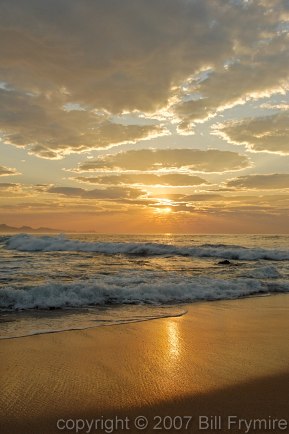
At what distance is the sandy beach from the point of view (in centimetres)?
389

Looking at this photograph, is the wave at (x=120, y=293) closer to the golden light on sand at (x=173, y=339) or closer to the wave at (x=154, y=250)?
the golden light on sand at (x=173, y=339)

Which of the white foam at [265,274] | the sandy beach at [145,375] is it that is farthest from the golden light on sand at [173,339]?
the white foam at [265,274]

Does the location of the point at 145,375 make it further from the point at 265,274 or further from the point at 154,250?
the point at 154,250

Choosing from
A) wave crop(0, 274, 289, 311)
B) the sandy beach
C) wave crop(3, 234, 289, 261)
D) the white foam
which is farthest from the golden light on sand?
wave crop(3, 234, 289, 261)

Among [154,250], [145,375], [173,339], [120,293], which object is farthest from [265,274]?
[154,250]

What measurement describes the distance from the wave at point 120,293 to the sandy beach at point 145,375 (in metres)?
3.02

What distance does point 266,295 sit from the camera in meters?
12.9

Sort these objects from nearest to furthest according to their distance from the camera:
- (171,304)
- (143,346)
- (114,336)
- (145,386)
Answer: (145,386)
(143,346)
(114,336)
(171,304)

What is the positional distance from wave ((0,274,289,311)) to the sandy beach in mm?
3020

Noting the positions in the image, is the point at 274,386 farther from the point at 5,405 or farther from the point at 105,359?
the point at 5,405

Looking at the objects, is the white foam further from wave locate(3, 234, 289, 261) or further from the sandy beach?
wave locate(3, 234, 289, 261)

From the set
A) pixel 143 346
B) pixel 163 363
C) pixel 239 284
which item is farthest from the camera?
pixel 239 284

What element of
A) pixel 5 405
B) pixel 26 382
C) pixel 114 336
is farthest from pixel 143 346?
pixel 5 405

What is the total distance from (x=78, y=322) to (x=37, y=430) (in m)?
4.57
